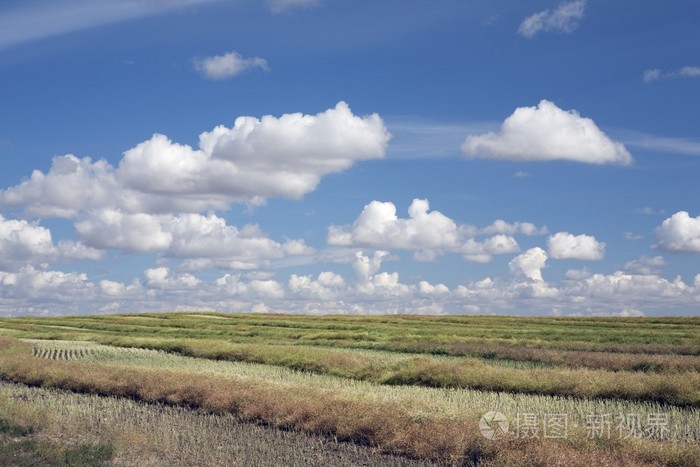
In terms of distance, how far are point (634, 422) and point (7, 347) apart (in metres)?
34.5

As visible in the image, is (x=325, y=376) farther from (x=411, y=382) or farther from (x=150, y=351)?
(x=150, y=351)

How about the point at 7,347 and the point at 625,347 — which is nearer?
the point at 625,347

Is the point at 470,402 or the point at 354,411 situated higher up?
the point at 354,411

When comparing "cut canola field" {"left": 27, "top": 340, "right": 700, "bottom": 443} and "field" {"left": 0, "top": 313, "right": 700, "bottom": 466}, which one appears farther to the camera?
"cut canola field" {"left": 27, "top": 340, "right": 700, "bottom": 443}

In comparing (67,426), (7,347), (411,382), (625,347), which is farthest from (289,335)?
(67,426)

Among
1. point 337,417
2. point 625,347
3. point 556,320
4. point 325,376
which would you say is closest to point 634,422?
point 337,417

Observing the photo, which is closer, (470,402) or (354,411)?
(354,411)

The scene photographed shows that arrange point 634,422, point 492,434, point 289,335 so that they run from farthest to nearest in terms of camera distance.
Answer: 1. point 289,335
2. point 634,422
3. point 492,434

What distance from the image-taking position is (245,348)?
117 feet

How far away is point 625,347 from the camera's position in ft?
→ 120

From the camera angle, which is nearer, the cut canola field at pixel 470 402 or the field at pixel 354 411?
the field at pixel 354 411

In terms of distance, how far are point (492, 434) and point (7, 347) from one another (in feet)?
110

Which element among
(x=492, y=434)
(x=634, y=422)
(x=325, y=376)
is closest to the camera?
(x=492, y=434)

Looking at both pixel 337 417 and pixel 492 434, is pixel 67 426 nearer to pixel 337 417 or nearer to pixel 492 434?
pixel 337 417
